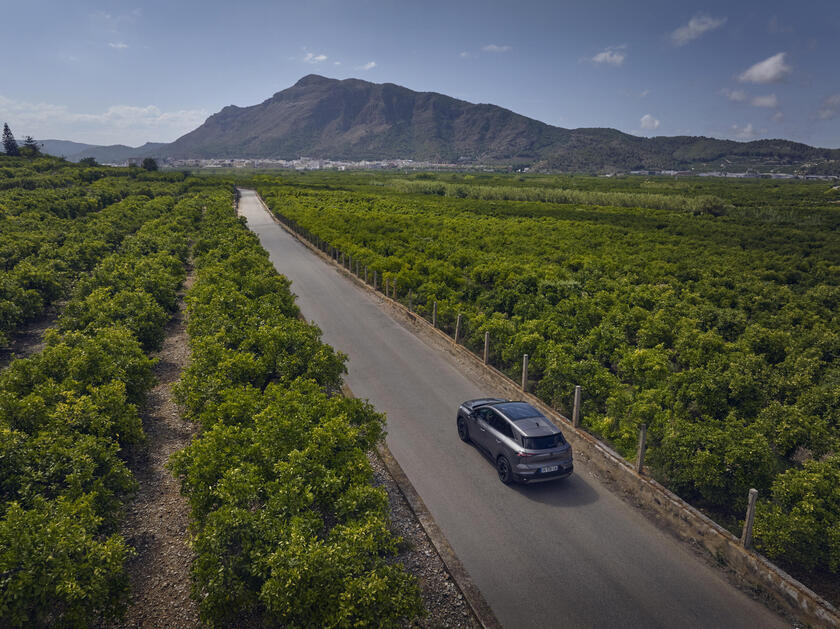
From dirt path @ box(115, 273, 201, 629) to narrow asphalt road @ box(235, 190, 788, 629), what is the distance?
6141mm

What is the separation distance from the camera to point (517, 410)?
15258mm

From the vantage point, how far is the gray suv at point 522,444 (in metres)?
13.9

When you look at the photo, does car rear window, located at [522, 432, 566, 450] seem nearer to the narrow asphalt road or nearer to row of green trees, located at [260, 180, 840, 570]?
the narrow asphalt road

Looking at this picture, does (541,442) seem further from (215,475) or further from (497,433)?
(215,475)

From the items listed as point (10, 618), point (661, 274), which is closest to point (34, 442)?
point (10, 618)

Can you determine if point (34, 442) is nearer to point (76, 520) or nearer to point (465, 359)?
point (76, 520)

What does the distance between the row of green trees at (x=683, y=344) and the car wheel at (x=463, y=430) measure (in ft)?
12.5

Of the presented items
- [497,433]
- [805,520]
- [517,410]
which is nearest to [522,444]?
[497,433]

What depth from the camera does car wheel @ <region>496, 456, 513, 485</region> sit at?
14.3 m

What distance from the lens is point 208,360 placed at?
1620 centimetres

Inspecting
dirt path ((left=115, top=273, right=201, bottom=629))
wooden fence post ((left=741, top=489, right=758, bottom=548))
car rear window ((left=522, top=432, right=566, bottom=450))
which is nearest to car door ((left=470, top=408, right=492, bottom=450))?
car rear window ((left=522, top=432, right=566, bottom=450))

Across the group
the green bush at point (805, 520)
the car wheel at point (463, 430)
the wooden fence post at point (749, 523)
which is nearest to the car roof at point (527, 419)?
the car wheel at point (463, 430)

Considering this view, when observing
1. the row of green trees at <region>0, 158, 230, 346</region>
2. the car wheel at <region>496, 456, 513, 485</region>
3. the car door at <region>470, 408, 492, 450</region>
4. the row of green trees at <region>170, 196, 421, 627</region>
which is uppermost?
the row of green trees at <region>0, 158, 230, 346</region>

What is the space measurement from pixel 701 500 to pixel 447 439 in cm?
767
